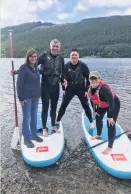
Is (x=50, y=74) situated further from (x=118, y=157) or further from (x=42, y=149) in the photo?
(x=118, y=157)

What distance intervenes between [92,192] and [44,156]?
1721mm

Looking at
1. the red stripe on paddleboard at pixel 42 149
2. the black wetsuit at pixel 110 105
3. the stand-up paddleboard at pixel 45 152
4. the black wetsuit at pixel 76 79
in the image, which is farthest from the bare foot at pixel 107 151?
the black wetsuit at pixel 76 79

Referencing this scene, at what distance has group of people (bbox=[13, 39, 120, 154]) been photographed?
23.0ft

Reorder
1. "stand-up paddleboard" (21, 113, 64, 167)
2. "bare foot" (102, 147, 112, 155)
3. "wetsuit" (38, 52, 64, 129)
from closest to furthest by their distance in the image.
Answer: "stand-up paddleboard" (21, 113, 64, 167) < "bare foot" (102, 147, 112, 155) < "wetsuit" (38, 52, 64, 129)

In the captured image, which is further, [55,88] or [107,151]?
[55,88]

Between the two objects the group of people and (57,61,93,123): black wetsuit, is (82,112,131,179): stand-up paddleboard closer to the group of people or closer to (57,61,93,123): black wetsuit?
the group of people

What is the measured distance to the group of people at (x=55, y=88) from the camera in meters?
7.00

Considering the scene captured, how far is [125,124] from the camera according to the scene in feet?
38.0

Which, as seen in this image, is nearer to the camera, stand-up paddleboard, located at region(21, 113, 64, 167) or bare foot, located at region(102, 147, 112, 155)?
stand-up paddleboard, located at region(21, 113, 64, 167)

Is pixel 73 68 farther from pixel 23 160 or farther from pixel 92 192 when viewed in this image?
pixel 92 192

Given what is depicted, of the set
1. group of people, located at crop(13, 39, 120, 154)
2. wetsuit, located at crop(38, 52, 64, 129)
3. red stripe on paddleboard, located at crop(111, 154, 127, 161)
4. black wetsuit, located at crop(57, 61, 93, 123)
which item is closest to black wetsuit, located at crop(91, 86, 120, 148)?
group of people, located at crop(13, 39, 120, 154)

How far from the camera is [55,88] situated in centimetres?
817

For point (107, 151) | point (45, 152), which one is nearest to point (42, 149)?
point (45, 152)

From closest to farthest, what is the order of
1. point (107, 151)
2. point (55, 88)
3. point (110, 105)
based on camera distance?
point (110, 105) → point (107, 151) → point (55, 88)
